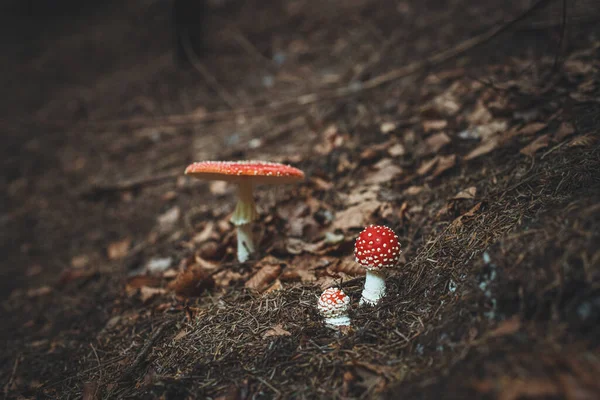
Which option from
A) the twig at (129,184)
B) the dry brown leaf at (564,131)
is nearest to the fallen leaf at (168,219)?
the twig at (129,184)

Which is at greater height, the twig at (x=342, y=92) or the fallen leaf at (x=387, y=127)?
the twig at (x=342, y=92)

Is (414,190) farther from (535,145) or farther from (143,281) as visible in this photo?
(143,281)

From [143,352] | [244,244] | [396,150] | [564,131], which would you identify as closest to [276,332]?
[143,352]

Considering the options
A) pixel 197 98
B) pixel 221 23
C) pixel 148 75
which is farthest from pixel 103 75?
pixel 197 98

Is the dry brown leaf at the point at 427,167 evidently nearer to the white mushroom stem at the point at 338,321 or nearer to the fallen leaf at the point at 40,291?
the white mushroom stem at the point at 338,321

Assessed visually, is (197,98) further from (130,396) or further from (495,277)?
(495,277)

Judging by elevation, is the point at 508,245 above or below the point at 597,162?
below

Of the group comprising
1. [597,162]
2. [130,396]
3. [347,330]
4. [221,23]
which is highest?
[221,23]
